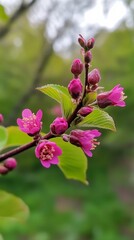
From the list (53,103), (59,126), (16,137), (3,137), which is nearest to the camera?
(59,126)

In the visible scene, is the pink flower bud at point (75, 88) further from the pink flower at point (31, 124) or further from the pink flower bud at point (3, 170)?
the pink flower bud at point (3, 170)

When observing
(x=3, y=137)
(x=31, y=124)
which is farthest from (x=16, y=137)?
(x=31, y=124)

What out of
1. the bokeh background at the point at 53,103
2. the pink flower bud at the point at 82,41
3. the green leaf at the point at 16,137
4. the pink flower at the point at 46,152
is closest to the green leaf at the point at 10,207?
the green leaf at the point at 16,137

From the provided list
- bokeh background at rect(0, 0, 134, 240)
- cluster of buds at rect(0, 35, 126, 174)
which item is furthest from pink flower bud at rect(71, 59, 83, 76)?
bokeh background at rect(0, 0, 134, 240)

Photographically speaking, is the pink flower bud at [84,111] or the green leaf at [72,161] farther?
the green leaf at [72,161]

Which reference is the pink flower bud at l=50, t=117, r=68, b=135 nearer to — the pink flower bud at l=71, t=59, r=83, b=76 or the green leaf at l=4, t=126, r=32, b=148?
the pink flower bud at l=71, t=59, r=83, b=76

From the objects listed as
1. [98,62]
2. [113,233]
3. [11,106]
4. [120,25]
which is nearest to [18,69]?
[11,106]

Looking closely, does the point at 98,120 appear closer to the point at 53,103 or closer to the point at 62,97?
the point at 62,97
